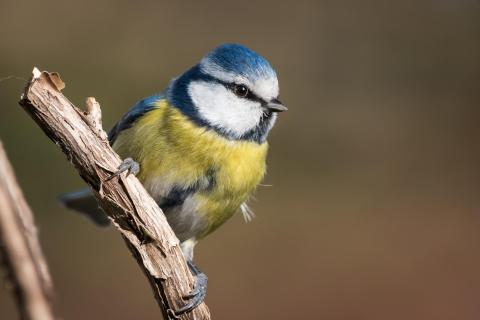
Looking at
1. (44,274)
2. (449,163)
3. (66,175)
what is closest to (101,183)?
(44,274)

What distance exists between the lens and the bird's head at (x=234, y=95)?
1950mm

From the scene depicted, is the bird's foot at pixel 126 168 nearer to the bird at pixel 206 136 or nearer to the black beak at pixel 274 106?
the bird at pixel 206 136

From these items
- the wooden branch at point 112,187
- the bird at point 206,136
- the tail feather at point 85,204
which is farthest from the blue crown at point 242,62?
the tail feather at point 85,204

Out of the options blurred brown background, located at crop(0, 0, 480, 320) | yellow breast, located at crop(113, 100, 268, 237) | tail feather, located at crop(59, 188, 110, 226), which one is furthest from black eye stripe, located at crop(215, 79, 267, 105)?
blurred brown background, located at crop(0, 0, 480, 320)

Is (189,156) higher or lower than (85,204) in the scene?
higher

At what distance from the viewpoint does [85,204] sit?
96.3 inches

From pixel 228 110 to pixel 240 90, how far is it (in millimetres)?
69

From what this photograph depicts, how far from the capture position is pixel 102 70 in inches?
196

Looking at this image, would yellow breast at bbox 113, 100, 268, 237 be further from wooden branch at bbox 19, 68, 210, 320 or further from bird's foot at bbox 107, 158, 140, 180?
wooden branch at bbox 19, 68, 210, 320

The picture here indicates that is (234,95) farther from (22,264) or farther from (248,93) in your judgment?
(22,264)

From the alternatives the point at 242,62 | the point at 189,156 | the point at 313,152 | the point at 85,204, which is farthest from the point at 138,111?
the point at 313,152

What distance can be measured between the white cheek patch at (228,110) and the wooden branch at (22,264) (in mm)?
1264

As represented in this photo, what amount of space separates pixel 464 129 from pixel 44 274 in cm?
508

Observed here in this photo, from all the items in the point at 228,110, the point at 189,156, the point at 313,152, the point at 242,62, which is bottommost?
the point at 313,152
